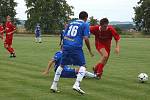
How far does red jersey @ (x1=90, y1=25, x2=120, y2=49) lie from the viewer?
Answer: 15195mm

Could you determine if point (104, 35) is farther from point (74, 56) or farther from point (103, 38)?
point (74, 56)

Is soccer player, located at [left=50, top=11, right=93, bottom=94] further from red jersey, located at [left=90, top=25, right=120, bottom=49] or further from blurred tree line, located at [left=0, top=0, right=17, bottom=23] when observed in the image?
blurred tree line, located at [left=0, top=0, right=17, bottom=23]

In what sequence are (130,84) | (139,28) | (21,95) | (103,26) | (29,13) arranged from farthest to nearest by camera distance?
(139,28) < (29,13) < (103,26) < (130,84) < (21,95)

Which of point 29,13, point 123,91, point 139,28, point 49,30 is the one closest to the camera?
point 123,91

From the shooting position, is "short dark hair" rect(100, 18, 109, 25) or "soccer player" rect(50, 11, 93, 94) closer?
"soccer player" rect(50, 11, 93, 94)

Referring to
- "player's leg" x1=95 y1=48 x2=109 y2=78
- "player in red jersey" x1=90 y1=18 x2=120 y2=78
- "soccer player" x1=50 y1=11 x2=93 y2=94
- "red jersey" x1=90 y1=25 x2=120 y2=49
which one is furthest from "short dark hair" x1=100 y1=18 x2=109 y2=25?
"soccer player" x1=50 y1=11 x2=93 y2=94

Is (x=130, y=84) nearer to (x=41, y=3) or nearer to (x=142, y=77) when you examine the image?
(x=142, y=77)

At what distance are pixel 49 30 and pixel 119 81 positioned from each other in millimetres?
92015

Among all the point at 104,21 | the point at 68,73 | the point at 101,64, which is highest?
the point at 104,21

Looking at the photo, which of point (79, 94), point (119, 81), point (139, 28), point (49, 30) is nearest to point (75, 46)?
point (79, 94)

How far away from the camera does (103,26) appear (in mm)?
15117

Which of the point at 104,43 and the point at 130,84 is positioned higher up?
the point at 104,43

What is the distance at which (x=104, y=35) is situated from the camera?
15.5m

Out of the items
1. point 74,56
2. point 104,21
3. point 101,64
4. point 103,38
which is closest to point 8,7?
point 103,38
